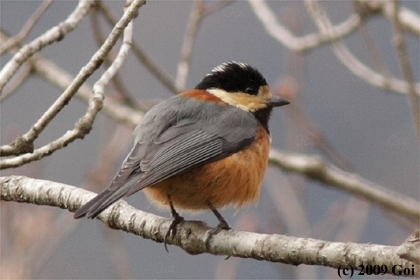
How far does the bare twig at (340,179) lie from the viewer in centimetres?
554

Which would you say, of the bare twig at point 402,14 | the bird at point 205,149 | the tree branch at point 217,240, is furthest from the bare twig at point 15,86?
the bare twig at point 402,14

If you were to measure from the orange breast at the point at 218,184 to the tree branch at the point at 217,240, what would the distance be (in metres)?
0.31

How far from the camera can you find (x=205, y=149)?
4.70 meters

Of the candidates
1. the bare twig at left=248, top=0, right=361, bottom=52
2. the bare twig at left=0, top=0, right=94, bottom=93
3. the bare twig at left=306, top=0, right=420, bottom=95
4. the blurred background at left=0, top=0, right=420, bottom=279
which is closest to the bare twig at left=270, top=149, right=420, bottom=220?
the blurred background at left=0, top=0, right=420, bottom=279

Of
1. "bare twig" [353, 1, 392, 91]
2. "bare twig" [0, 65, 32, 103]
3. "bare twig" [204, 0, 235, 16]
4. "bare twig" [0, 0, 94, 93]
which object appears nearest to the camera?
"bare twig" [0, 0, 94, 93]

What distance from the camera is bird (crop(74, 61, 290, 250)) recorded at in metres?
4.43

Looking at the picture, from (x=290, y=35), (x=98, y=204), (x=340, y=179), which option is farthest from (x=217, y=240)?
(x=290, y=35)

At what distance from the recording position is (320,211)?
357 inches

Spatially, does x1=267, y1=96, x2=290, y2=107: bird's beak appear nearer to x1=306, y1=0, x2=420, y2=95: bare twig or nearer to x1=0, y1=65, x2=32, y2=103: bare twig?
x1=306, y1=0, x2=420, y2=95: bare twig

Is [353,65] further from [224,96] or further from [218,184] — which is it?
[218,184]

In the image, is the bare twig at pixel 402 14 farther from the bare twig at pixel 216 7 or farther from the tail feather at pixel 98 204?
the tail feather at pixel 98 204

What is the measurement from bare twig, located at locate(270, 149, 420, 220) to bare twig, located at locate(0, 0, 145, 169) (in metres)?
2.21

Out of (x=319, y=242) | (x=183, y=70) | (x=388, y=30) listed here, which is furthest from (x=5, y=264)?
(x=388, y=30)

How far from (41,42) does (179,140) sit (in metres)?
1.04
